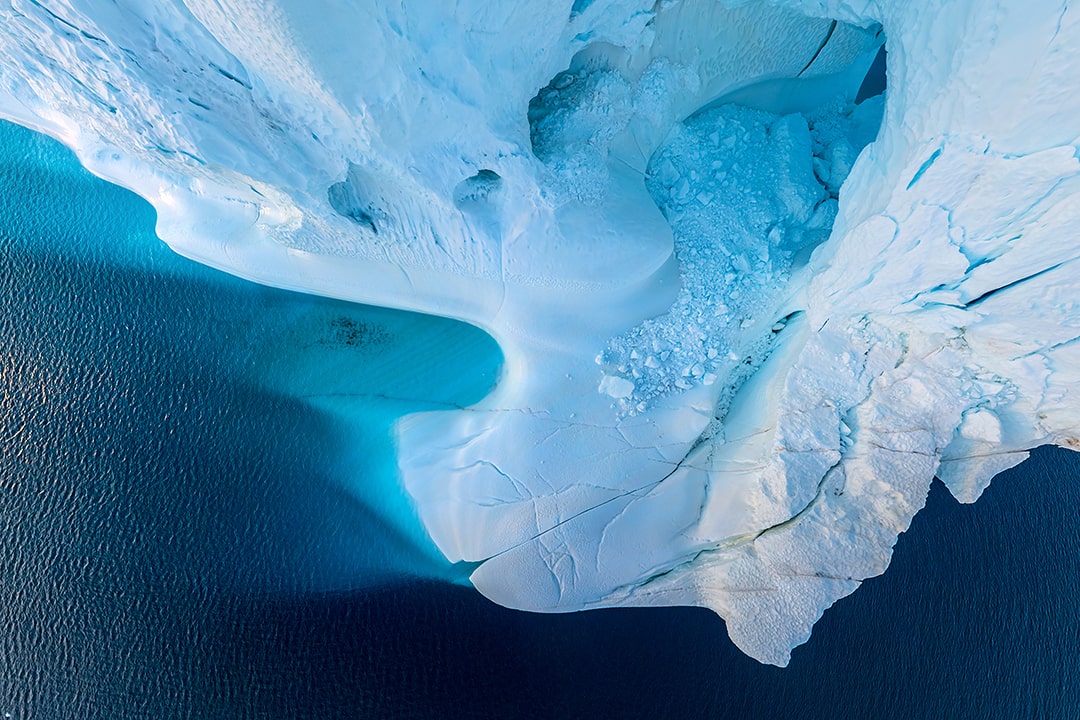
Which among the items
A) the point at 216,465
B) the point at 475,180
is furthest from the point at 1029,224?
the point at 216,465

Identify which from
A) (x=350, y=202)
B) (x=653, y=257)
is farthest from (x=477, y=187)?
(x=653, y=257)

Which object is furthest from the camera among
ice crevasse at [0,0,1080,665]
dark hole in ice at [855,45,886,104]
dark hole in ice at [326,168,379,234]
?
dark hole in ice at [855,45,886,104]

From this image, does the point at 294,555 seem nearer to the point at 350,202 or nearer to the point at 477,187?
the point at 350,202

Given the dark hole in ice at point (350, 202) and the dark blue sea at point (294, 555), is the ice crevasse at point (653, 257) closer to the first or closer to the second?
the dark hole in ice at point (350, 202)

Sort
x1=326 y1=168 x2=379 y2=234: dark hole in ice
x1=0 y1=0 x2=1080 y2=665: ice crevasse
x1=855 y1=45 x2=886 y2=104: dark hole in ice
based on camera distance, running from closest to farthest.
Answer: x1=0 y1=0 x2=1080 y2=665: ice crevasse, x1=326 y1=168 x2=379 y2=234: dark hole in ice, x1=855 y1=45 x2=886 y2=104: dark hole in ice

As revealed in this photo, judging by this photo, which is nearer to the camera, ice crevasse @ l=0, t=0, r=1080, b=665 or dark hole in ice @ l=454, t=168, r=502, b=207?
ice crevasse @ l=0, t=0, r=1080, b=665

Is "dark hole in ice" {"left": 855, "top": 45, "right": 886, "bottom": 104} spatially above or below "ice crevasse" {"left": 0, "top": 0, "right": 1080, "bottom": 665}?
above

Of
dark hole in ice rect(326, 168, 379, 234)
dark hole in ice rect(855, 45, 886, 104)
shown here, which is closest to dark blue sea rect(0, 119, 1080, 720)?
dark hole in ice rect(326, 168, 379, 234)

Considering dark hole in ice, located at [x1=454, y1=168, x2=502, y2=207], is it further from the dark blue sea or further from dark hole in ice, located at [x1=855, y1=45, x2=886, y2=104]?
dark hole in ice, located at [x1=855, y1=45, x2=886, y2=104]
